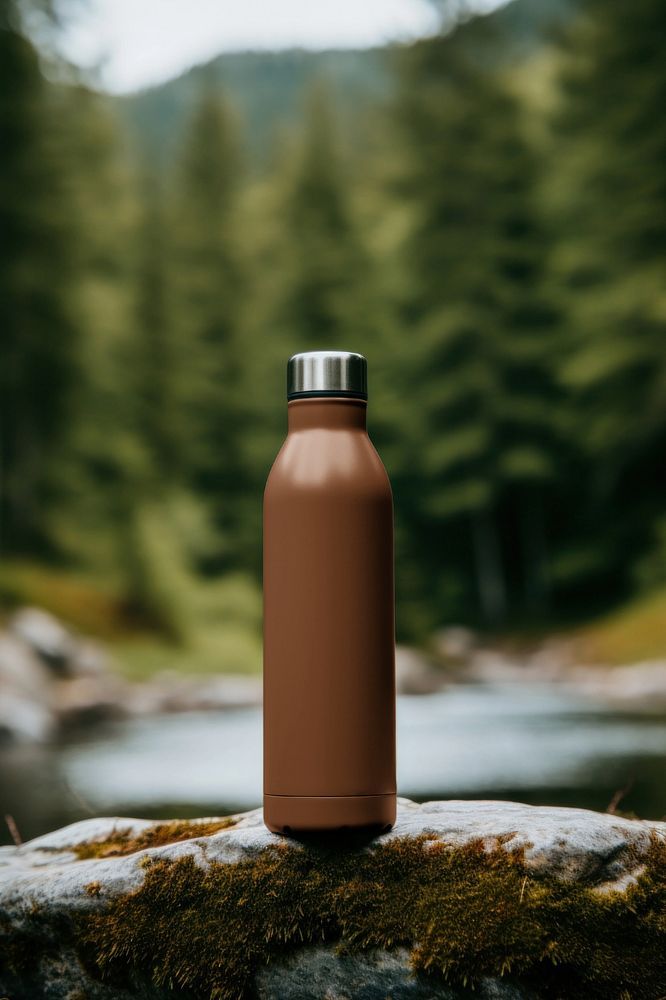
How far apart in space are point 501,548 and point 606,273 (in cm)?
623

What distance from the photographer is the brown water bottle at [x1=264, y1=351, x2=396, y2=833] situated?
2344 millimetres

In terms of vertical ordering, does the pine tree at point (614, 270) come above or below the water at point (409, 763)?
above

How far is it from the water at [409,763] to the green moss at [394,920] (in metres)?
4.34

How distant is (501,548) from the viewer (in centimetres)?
2252

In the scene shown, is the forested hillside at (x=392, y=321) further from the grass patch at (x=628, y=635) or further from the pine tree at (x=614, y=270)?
the grass patch at (x=628, y=635)

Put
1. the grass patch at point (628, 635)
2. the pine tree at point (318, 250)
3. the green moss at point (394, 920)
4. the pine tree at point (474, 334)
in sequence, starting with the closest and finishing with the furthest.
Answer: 1. the green moss at point (394, 920)
2. the grass patch at point (628, 635)
3. the pine tree at point (474, 334)
4. the pine tree at point (318, 250)

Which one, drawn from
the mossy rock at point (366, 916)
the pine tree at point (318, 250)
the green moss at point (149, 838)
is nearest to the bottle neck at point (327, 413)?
the mossy rock at point (366, 916)

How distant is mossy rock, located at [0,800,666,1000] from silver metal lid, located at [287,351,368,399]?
109cm

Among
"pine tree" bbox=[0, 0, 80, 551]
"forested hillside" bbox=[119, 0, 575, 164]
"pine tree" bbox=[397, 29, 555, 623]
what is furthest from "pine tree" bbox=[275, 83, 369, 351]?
"forested hillside" bbox=[119, 0, 575, 164]

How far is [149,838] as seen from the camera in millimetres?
2826

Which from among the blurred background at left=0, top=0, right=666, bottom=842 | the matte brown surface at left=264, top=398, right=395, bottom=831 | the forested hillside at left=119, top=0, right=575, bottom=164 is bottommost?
the matte brown surface at left=264, top=398, right=395, bottom=831

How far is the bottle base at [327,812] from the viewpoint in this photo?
2.35 m

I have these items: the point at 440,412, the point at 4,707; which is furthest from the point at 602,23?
the point at 4,707

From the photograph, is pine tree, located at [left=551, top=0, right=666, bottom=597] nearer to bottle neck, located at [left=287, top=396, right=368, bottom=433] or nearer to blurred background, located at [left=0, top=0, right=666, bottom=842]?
blurred background, located at [left=0, top=0, right=666, bottom=842]
